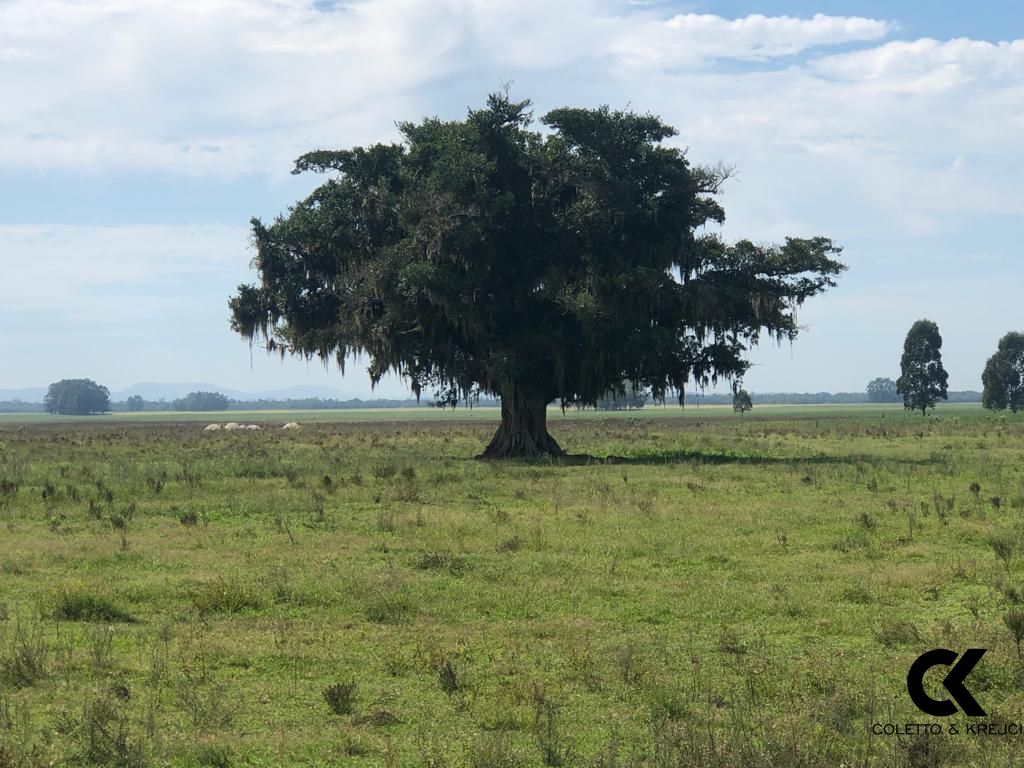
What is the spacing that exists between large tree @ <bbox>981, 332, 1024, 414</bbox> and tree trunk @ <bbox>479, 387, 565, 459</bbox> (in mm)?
87372

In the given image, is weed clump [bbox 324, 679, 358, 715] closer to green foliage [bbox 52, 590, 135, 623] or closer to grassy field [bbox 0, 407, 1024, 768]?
grassy field [bbox 0, 407, 1024, 768]

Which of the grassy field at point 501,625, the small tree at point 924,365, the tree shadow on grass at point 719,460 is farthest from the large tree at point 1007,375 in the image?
the grassy field at point 501,625

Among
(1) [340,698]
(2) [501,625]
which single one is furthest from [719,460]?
(1) [340,698]

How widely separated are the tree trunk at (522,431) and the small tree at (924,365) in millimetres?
76180

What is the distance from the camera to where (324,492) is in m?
27.0

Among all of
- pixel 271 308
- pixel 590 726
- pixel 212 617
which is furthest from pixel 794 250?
pixel 590 726

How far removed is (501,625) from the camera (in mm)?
12406

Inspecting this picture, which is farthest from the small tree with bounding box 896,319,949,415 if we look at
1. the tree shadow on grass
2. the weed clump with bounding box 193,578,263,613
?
the weed clump with bounding box 193,578,263,613

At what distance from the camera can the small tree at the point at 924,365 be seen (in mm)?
108375

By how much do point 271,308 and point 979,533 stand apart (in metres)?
29.1

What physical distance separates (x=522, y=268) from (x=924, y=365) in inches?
3138

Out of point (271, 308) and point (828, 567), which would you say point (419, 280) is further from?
point (828, 567)

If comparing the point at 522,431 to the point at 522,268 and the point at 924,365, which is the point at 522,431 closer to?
the point at 522,268

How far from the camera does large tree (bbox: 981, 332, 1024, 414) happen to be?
114938 mm
